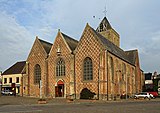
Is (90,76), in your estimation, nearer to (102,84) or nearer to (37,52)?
(102,84)

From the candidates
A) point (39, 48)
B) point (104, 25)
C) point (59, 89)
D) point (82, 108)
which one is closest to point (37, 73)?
point (39, 48)

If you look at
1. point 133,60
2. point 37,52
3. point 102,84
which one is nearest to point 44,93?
point 37,52

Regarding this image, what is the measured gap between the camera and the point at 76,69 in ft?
157

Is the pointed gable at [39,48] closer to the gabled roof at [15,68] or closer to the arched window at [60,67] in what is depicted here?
the arched window at [60,67]

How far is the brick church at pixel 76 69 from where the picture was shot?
45.6 m

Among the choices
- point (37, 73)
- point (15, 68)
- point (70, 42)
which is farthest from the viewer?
point (15, 68)

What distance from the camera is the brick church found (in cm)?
4556

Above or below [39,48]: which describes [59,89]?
below

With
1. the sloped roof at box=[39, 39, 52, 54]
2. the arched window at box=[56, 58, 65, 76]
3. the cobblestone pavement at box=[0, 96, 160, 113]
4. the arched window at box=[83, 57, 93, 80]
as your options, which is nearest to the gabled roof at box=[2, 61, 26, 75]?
the sloped roof at box=[39, 39, 52, 54]

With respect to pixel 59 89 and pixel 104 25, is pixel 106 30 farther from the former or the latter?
pixel 59 89

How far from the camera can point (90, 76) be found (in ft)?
153

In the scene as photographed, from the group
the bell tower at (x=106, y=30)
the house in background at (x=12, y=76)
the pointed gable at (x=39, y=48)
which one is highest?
the bell tower at (x=106, y=30)

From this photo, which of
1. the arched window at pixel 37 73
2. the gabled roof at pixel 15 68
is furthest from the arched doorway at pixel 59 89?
the gabled roof at pixel 15 68

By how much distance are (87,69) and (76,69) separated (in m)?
2.15
